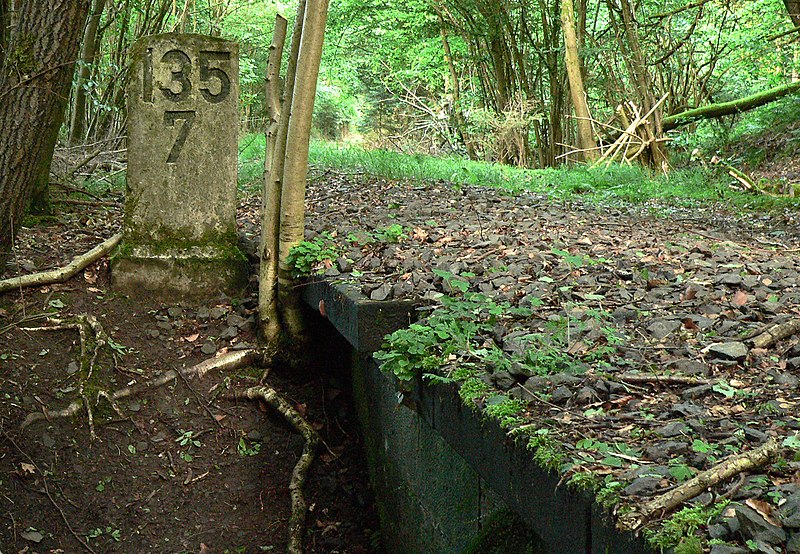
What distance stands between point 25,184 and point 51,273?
1.59m

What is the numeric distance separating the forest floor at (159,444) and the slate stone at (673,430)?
2.65 m

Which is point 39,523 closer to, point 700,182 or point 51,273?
point 51,273

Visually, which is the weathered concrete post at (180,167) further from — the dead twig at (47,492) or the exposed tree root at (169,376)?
the dead twig at (47,492)

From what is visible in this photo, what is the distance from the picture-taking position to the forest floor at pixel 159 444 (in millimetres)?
4078

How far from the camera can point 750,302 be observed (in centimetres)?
335

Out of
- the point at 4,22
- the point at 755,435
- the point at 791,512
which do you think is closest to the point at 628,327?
the point at 755,435

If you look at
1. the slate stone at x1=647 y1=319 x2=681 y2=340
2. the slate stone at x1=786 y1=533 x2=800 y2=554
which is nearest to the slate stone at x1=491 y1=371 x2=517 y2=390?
the slate stone at x1=647 y1=319 x2=681 y2=340

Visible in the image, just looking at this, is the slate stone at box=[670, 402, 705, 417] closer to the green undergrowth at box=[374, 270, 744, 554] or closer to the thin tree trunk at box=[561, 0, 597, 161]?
the green undergrowth at box=[374, 270, 744, 554]

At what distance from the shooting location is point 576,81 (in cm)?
1259

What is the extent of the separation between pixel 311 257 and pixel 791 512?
3470 mm

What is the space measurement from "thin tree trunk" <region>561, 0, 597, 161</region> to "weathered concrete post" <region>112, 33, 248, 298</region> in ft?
26.8

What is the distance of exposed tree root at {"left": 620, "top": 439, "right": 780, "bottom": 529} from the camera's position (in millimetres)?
1705

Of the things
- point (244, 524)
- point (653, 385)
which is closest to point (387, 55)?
point (244, 524)

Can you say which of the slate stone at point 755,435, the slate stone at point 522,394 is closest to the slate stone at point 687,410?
the slate stone at point 755,435
